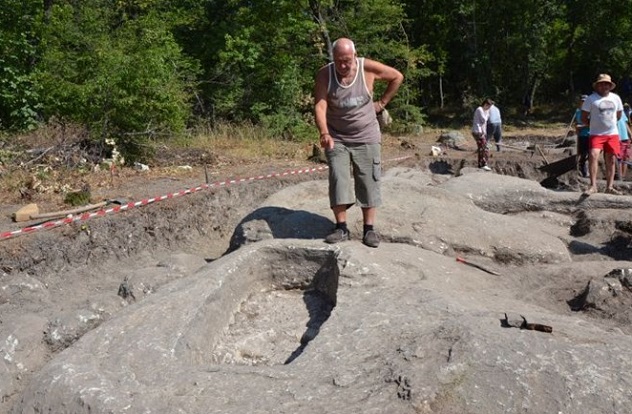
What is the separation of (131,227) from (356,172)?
3672mm

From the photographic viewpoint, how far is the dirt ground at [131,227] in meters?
6.33

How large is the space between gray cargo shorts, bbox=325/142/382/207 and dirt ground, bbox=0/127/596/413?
6.83 feet

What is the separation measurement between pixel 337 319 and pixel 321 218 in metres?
2.23

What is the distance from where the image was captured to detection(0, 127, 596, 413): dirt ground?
20.8 ft

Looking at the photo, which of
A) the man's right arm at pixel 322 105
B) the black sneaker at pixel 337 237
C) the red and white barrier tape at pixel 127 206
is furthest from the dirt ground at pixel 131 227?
the man's right arm at pixel 322 105

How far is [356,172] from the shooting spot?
5.22 meters

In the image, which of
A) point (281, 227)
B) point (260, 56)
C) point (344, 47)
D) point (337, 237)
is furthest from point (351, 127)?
point (260, 56)

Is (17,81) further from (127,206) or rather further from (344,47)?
(344,47)

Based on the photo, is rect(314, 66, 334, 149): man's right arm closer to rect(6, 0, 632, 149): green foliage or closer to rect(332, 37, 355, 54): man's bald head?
rect(332, 37, 355, 54): man's bald head

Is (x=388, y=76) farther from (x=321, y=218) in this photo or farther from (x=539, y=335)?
(x=539, y=335)

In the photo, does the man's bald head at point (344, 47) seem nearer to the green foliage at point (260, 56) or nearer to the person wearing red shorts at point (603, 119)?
the person wearing red shorts at point (603, 119)

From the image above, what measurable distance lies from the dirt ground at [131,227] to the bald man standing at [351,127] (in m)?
2.12

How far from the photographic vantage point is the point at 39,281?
654 centimetres

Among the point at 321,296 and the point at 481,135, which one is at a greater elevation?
the point at 481,135
